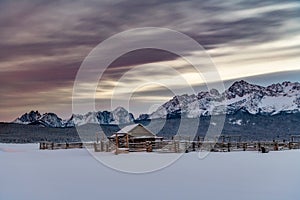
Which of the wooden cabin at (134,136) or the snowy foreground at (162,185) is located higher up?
the wooden cabin at (134,136)

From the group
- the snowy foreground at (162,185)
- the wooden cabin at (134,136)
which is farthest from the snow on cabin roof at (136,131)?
the snowy foreground at (162,185)

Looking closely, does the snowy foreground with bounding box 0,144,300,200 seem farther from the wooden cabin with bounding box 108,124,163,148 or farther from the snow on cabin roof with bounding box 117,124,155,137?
the snow on cabin roof with bounding box 117,124,155,137

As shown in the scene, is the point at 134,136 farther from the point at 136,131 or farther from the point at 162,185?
the point at 162,185

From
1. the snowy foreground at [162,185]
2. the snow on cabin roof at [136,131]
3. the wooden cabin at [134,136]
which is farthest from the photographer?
the snow on cabin roof at [136,131]

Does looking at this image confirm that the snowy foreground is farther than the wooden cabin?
No

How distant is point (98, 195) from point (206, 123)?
12872 cm

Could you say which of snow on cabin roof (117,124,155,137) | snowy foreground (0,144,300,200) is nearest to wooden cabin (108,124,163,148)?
snow on cabin roof (117,124,155,137)

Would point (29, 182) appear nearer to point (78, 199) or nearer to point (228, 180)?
point (78, 199)

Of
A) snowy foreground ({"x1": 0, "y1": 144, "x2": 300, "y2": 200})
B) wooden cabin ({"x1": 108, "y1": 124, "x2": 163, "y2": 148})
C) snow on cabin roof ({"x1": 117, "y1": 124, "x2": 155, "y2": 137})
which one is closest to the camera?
snowy foreground ({"x1": 0, "y1": 144, "x2": 300, "y2": 200})

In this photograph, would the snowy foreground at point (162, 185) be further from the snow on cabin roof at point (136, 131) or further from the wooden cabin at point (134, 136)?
the snow on cabin roof at point (136, 131)

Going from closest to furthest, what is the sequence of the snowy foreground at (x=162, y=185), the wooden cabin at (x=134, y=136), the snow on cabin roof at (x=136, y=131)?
1. the snowy foreground at (x=162, y=185)
2. the wooden cabin at (x=134, y=136)
3. the snow on cabin roof at (x=136, y=131)

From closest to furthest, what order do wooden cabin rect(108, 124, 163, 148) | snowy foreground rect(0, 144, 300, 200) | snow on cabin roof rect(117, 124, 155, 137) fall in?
snowy foreground rect(0, 144, 300, 200) < wooden cabin rect(108, 124, 163, 148) < snow on cabin roof rect(117, 124, 155, 137)

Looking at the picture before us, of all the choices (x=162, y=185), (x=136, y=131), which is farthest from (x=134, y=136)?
(x=162, y=185)

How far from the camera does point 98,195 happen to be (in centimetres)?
1018
